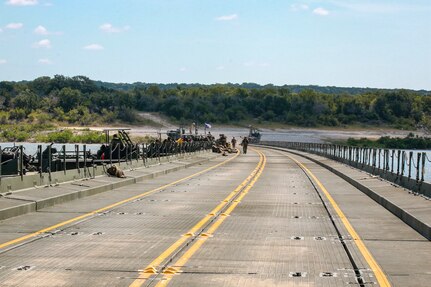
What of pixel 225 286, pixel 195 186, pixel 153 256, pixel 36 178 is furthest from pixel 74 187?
pixel 225 286

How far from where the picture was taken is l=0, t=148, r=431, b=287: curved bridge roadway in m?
11.8

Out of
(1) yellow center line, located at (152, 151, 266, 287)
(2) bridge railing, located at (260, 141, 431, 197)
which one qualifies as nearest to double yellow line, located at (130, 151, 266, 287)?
(1) yellow center line, located at (152, 151, 266, 287)

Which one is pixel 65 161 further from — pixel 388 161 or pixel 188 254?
pixel 188 254

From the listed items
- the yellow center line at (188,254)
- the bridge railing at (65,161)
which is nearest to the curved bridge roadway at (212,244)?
the yellow center line at (188,254)

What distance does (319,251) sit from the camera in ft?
46.9

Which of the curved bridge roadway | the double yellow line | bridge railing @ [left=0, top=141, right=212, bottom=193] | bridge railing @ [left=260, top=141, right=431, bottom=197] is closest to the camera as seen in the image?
the double yellow line

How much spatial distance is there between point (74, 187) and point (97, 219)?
22.5ft

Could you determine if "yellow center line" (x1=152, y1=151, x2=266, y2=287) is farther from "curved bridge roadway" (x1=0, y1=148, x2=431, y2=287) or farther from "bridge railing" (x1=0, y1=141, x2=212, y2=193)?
"bridge railing" (x1=0, y1=141, x2=212, y2=193)

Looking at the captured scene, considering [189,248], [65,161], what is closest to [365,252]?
[189,248]

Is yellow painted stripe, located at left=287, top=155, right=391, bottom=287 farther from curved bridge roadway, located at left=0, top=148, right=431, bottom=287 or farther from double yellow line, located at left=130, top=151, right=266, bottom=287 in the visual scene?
double yellow line, located at left=130, top=151, right=266, bottom=287

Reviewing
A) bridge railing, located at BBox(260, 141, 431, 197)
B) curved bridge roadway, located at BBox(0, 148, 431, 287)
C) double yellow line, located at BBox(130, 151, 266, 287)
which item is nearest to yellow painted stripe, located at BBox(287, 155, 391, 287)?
curved bridge roadway, located at BBox(0, 148, 431, 287)

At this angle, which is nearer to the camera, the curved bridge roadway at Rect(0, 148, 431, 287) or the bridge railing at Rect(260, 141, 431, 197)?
the curved bridge roadway at Rect(0, 148, 431, 287)

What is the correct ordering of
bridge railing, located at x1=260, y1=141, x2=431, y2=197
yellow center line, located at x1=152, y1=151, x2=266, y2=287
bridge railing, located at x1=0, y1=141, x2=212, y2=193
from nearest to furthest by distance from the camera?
1. yellow center line, located at x1=152, y1=151, x2=266, y2=287
2. bridge railing, located at x1=0, y1=141, x2=212, y2=193
3. bridge railing, located at x1=260, y1=141, x2=431, y2=197

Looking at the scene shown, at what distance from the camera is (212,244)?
48.6 feet
